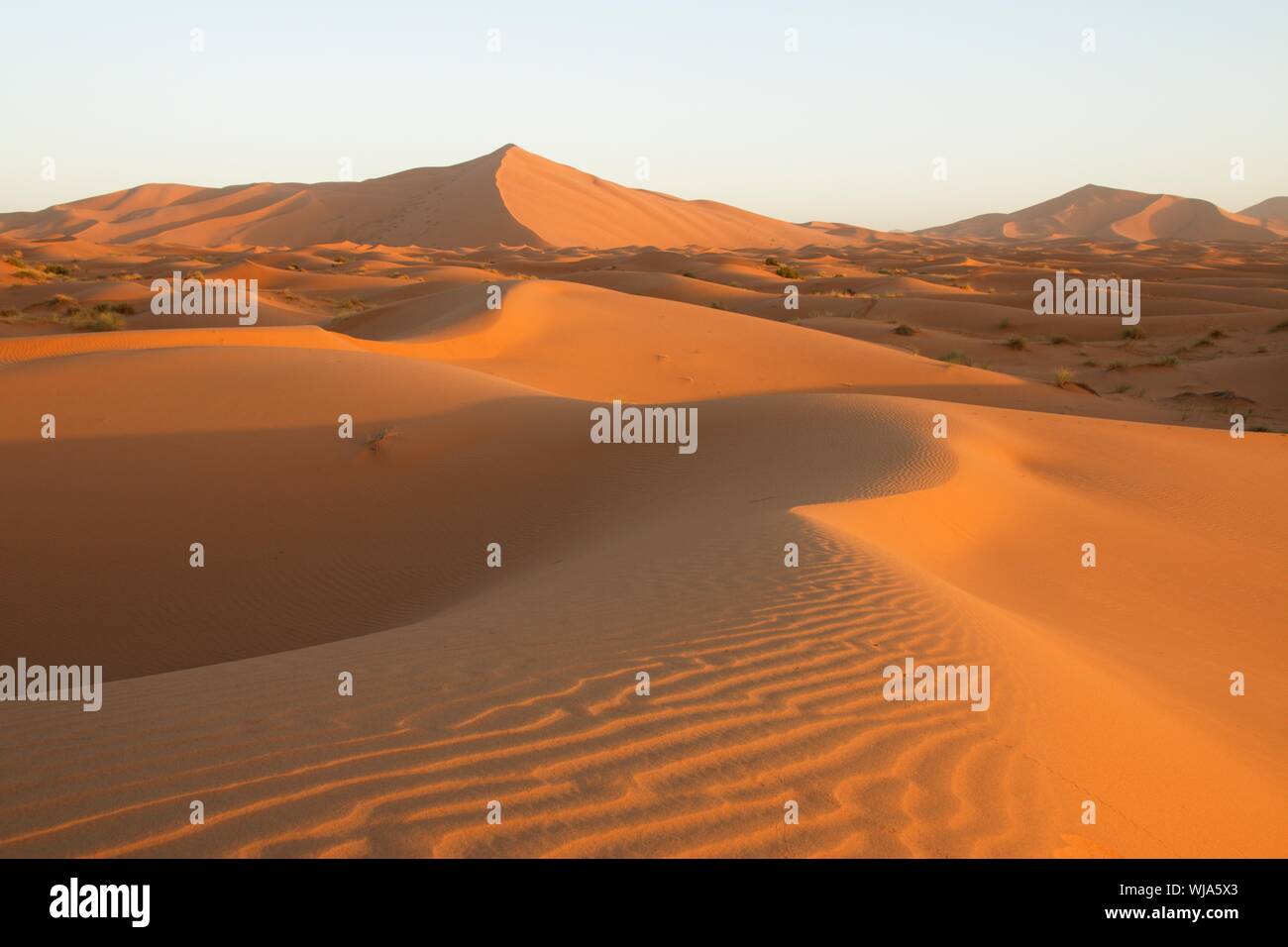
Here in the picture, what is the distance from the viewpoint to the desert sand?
296 cm

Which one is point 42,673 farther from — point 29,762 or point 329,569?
point 29,762

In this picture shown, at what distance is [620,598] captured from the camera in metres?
5.39

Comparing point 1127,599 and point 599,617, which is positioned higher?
point 599,617

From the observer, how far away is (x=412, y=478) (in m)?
9.79

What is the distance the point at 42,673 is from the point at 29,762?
4014 mm

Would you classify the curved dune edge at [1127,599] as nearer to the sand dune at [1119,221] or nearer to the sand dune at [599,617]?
the sand dune at [599,617]

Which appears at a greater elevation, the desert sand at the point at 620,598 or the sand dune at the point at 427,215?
the sand dune at the point at 427,215

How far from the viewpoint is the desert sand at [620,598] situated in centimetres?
296

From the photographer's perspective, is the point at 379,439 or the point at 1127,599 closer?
the point at 1127,599

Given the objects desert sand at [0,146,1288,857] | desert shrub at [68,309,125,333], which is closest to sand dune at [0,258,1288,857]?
desert sand at [0,146,1288,857]
